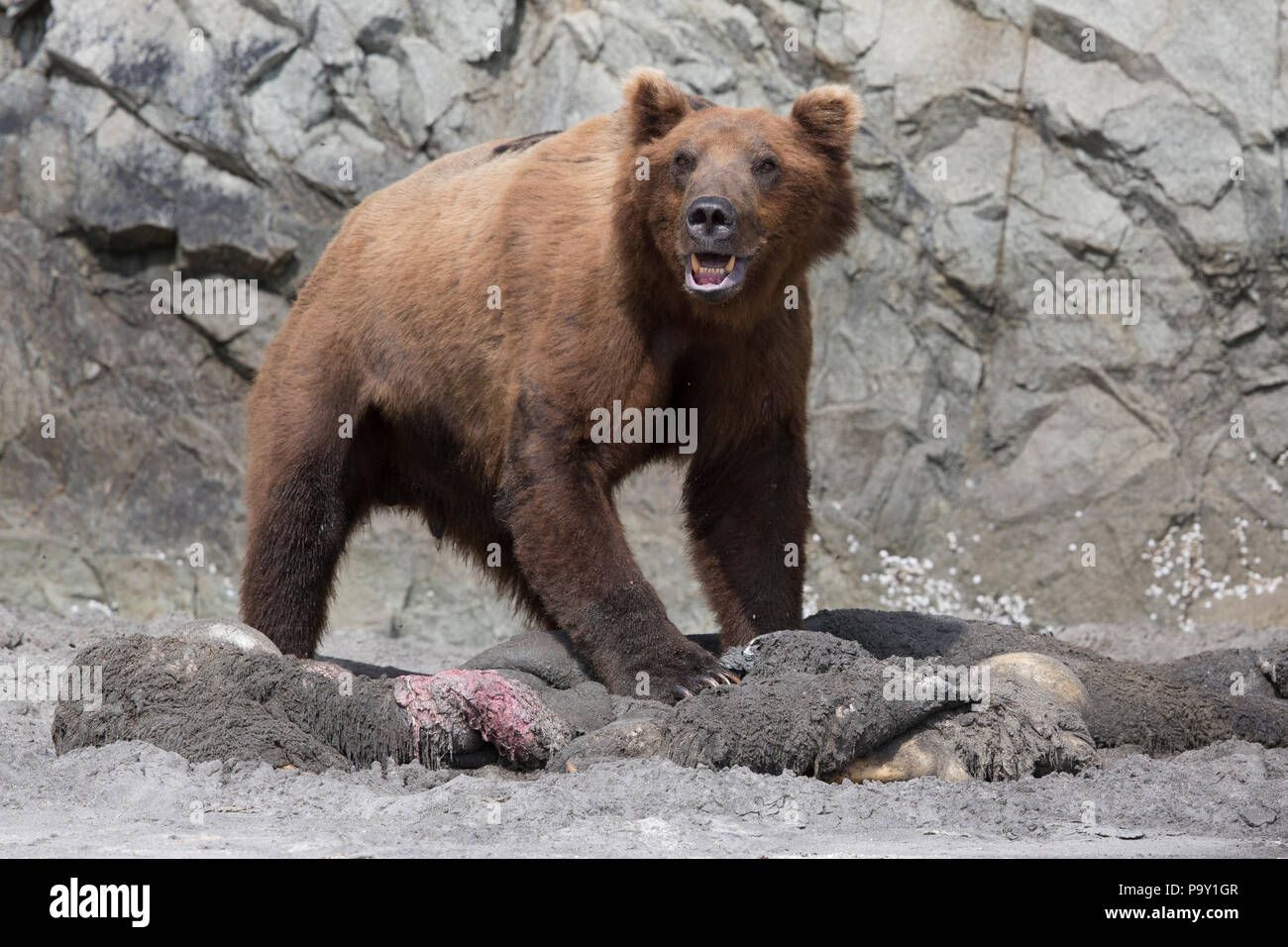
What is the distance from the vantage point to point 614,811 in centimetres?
416

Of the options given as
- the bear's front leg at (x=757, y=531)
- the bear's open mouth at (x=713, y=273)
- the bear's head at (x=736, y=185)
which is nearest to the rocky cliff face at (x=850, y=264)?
the bear's front leg at (x=757, y=531)

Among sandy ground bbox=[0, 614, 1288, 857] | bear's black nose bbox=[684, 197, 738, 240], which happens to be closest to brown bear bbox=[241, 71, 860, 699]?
bear's black nose bbox=[684, 197, 738, 240]

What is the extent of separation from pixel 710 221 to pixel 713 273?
187 mm

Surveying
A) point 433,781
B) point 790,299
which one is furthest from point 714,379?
point 433,781

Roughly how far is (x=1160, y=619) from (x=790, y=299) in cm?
493

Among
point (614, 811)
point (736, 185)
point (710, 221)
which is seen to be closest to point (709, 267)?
point (710, 221)

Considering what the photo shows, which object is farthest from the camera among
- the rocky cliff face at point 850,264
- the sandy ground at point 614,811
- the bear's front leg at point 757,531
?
the rocky cliff face at point 850,264

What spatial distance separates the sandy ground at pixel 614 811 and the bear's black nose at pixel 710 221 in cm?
191

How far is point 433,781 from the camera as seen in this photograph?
469 cm

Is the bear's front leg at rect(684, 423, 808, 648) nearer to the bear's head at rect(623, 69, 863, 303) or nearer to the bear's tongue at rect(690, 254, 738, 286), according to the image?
the bear's head at rect(623, 69, 863, 303)

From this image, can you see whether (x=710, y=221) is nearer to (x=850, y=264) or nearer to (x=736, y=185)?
(x=736, y=185)

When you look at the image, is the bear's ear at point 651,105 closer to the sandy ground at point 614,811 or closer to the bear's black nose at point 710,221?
the bear's black nose at point 710,221

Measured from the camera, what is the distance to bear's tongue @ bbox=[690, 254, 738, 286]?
17.9ft

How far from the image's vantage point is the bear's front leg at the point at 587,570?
5570 mm
